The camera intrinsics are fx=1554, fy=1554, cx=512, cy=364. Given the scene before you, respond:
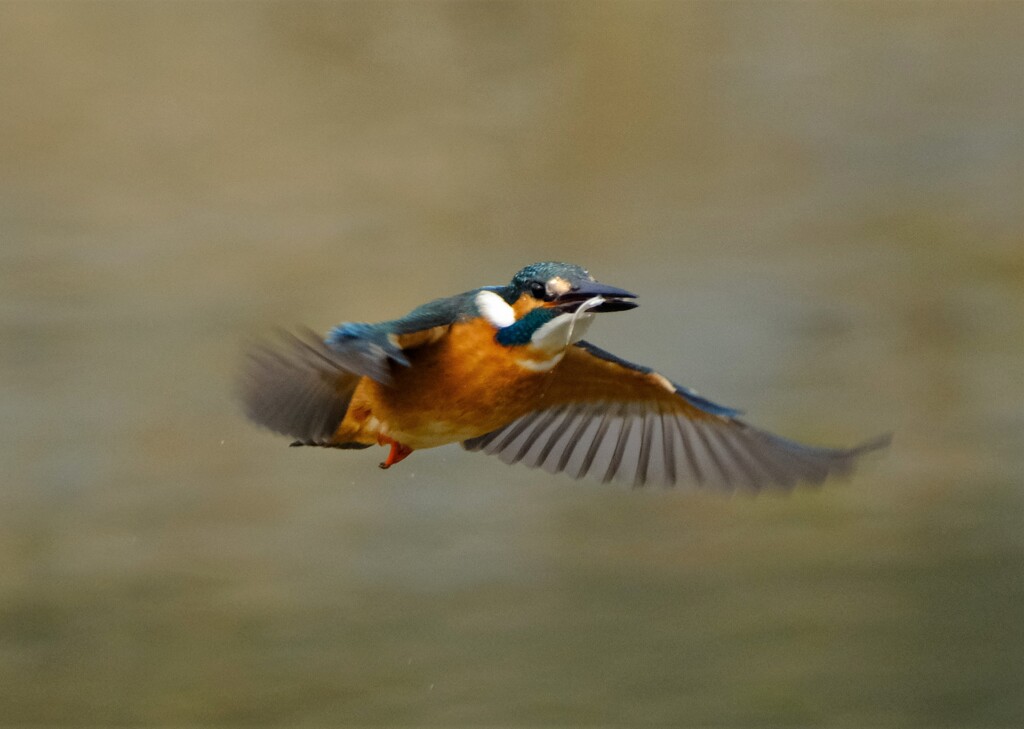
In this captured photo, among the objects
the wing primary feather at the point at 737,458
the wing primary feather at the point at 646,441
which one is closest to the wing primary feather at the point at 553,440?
the wing primary feather at the point at 646,441

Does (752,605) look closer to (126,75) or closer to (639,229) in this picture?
(639,229)

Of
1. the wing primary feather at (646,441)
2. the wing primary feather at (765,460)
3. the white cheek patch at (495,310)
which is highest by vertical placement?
the white cheek patch at (495,310)

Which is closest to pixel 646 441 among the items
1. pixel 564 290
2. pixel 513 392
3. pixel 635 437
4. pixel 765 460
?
pixel 635 437

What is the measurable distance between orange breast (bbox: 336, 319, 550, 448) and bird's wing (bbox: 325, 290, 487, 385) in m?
0.02

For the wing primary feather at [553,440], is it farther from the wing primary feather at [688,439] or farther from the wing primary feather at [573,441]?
the wing primary feather at [688,439]

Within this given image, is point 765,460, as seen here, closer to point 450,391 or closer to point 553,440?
point 553,440

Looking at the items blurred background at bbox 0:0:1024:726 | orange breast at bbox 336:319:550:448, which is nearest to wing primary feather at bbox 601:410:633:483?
orange breast at bbox 336:319:550:448

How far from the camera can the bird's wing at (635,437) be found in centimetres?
243

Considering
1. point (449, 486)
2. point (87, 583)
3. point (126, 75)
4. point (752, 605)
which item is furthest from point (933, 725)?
point (126, 75)

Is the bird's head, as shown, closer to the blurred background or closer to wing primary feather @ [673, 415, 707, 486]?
wing primary feather @ [673, 415, 707, 486]

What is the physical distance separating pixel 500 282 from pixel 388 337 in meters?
2.63

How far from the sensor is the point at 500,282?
467cm

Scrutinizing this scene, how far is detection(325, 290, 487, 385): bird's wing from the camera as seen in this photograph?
1.92 m

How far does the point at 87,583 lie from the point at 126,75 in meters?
1.99
